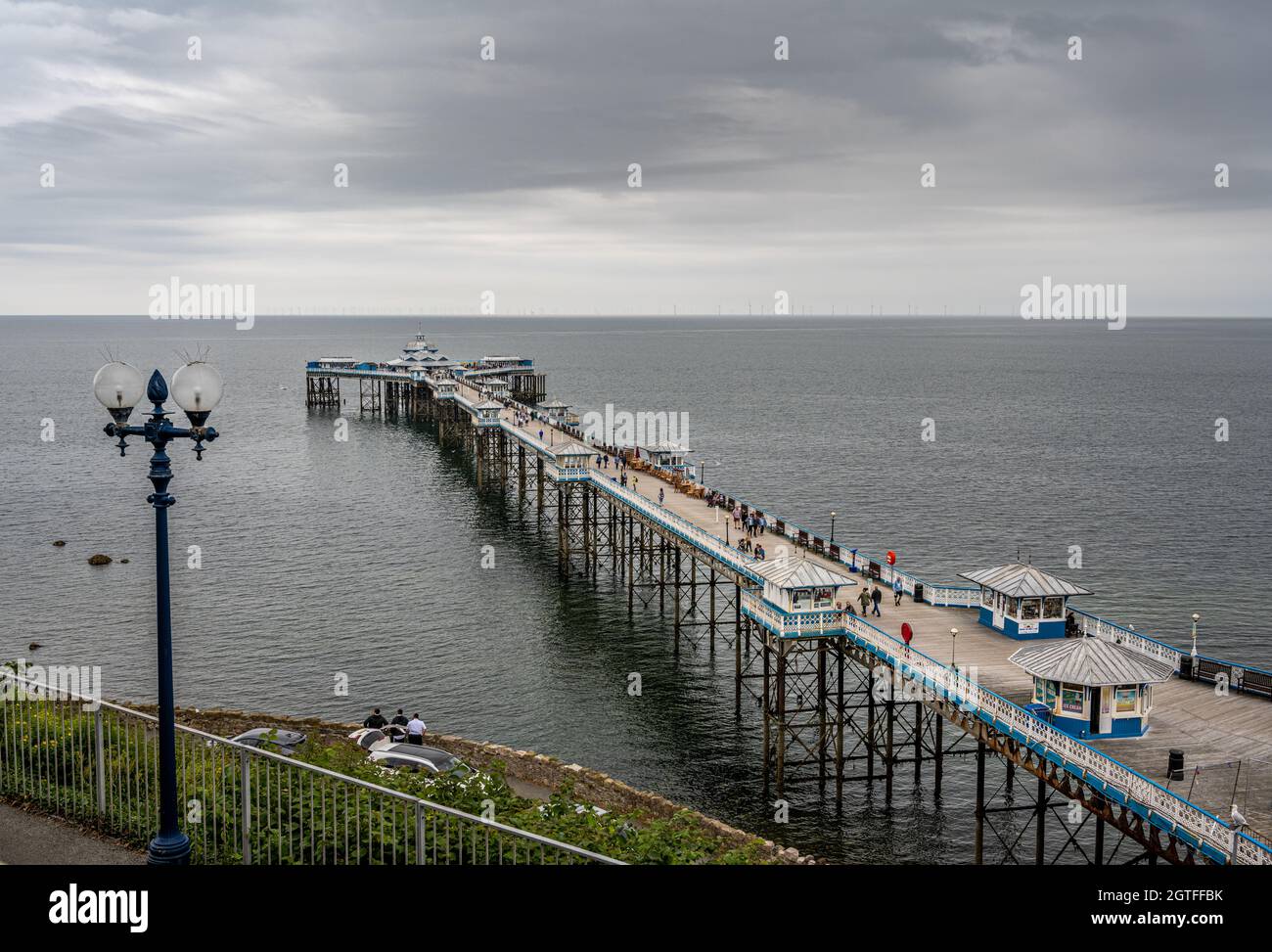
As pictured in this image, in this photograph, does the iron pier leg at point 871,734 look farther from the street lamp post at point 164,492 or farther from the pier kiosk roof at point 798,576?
the street lamp post at point 164,492

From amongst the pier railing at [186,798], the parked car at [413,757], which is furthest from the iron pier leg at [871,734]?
the pier railing at [186,798]

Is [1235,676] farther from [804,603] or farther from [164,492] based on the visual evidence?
[164,492]

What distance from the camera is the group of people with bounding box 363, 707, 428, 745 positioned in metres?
35.9

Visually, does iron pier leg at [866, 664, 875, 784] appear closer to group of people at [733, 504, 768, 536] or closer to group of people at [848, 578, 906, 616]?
group of people at [848, 578, 906, 616]

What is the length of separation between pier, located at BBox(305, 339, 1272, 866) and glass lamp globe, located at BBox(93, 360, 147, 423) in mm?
20007

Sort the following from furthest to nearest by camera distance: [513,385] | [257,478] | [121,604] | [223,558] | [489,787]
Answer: [513,385], [257,478], [223,558], [121,604], [489,787]

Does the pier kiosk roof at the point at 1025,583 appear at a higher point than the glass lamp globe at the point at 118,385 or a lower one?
lower

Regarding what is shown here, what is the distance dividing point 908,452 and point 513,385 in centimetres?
6462

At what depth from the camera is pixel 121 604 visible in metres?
56.7

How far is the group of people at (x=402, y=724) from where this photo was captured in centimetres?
3587

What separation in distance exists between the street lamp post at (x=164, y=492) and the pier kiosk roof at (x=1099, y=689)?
22066 mm

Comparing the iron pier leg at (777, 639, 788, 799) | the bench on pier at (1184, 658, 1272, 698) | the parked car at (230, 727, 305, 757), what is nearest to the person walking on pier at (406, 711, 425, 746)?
the parked car at (230, 727, 305, 757)

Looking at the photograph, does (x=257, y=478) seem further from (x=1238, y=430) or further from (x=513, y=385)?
(x=1238, y=430)
